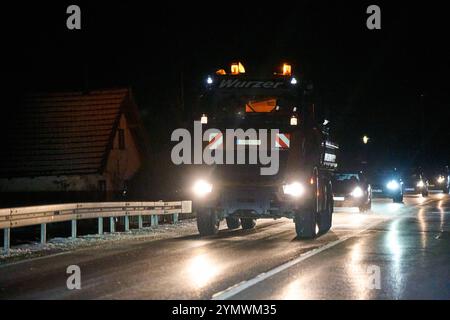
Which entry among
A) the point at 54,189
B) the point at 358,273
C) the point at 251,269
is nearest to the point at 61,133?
the point at 54,189

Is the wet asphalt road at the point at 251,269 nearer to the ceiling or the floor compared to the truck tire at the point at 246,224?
nearer to the floor

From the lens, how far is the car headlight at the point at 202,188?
1658 cm

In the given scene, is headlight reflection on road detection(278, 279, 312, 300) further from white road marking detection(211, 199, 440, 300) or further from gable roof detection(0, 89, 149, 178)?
gable roof detection(0, 89, 149, 178)

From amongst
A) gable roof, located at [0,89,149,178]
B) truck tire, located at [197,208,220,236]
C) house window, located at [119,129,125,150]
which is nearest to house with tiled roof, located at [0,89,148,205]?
gable roof, located at [0,89,149,178]

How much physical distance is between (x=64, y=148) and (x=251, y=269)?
28.7m

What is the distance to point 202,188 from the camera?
16.7 metres

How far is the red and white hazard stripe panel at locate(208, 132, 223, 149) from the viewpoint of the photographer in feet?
53.1

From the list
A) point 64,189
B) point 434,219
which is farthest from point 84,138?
point 434,219

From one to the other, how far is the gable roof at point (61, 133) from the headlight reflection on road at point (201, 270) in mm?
25173

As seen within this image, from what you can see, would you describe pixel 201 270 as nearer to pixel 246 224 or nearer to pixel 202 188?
pixel 202 188

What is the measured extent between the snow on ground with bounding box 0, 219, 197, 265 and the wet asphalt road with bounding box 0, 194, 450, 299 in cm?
69

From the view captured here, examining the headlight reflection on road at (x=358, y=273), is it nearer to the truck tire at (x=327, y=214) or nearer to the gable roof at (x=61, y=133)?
the truck tire at (x=327, y=214)

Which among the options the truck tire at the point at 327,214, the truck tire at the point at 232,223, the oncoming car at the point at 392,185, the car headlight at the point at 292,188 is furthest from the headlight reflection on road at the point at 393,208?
the car headlight at the point at 292,188
